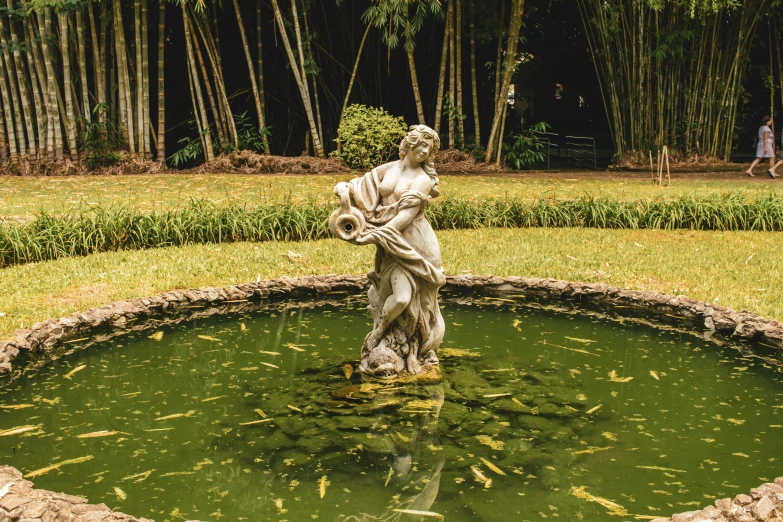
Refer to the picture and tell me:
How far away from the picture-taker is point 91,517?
11.0 feet

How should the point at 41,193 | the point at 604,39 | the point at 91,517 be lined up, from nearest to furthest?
the point at 91,517
the point at 41,193
the point at 604,39

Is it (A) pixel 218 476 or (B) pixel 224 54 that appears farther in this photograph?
(B) pixel 224 54

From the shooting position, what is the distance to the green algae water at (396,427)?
402 cm

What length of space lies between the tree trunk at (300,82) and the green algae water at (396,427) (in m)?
8.90

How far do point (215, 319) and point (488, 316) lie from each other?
88.9 inches

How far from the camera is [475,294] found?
778 centimetres

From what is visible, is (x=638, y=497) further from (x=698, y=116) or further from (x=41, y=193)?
(x=698, y=116)

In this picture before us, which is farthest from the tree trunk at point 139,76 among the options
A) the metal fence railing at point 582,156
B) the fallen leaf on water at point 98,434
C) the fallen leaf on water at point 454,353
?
the fallen leaf on water at point 98,434

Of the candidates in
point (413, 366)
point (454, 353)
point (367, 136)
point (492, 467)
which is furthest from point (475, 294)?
point (367, 136)

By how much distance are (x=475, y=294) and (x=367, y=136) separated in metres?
6.81

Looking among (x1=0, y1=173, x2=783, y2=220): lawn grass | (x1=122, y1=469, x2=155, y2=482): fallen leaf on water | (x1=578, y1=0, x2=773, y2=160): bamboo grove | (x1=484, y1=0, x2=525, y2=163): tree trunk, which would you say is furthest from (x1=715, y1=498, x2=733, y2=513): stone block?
(x1=578, y1=0, x2=773, y2=160): bamboo grove

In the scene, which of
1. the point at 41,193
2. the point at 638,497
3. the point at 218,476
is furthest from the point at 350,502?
the point at 41,193

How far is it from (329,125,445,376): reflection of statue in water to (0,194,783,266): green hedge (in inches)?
171

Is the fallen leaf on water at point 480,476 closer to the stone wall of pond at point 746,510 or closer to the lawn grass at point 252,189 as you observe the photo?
the stone wall of pond at point 746,510
